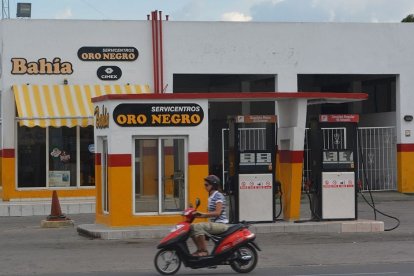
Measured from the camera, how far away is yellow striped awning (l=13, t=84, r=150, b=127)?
25.4m

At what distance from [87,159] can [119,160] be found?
904 cm

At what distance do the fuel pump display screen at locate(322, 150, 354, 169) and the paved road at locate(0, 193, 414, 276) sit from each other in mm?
1739

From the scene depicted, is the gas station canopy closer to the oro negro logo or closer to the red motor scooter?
the red motor scooter

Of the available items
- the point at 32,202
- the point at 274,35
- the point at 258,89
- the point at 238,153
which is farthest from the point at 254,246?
the point at 258,89

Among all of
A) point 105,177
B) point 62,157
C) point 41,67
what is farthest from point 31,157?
point 105,177

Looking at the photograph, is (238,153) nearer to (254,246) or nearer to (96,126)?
(96,126)

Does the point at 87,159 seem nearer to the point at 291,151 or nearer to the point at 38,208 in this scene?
the point at 38,208

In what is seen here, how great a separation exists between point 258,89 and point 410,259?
802 inches

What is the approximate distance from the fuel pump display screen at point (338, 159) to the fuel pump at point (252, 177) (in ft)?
4.45

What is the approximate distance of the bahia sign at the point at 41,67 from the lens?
26.6 meters

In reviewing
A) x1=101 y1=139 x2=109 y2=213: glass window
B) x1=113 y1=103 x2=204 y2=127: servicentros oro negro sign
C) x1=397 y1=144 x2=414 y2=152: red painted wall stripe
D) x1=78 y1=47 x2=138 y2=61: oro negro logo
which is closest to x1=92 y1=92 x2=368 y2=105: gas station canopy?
x1=113 y1=103 x2=204 y2=127: servicentros oro negro sign

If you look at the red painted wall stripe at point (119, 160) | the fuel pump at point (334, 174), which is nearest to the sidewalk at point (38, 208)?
the red painted wall stripe at point (119, 160)

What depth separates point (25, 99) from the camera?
26.0m

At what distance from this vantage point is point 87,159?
27141 mm
